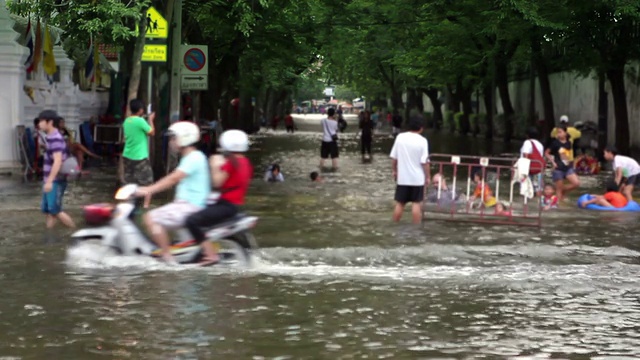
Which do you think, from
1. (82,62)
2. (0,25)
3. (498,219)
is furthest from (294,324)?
(82,62)

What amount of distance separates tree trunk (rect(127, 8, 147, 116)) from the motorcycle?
9130 mm

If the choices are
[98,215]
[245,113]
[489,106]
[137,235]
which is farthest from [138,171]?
[245,113]

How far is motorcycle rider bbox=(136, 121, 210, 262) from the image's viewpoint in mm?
11172

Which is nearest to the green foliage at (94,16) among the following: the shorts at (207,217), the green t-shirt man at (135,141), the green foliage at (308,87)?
the green t-shirt man at (135,141)

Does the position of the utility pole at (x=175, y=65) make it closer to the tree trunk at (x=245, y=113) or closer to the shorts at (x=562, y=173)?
the shorts at (x=562, y=173)

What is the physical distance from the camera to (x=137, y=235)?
11.4 meters

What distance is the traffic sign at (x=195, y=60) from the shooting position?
81.6 ft

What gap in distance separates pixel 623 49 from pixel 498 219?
16.5 meters

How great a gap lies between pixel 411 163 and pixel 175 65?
949 cm

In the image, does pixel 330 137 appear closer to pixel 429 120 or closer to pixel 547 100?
pixel 547 100

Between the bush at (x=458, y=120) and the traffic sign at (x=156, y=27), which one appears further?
the bush at (x=458, y=120)

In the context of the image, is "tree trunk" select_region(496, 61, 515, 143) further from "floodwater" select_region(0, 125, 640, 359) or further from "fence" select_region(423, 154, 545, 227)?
"floodwater" select_region(0, 125, 640, 359)

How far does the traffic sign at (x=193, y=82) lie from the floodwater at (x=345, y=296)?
902cm

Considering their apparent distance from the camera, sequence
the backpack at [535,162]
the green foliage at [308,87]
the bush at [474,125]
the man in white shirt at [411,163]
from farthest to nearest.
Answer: the green foliage at [308,87] < the bush at [474,125] < the backpack at [535,162] < the man in white shirt at [411,163]
